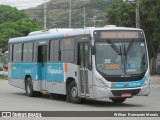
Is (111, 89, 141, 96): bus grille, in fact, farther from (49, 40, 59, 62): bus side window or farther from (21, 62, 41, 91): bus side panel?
(21, 62, 41, 91): bus side panel

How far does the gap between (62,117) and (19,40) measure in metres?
12.5

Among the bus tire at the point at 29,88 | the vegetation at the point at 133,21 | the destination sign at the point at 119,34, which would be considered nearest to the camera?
the destination sign at the point at 119,34

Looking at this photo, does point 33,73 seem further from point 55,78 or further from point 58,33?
point 58,33

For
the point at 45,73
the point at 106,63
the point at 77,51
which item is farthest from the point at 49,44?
the point at 106,63

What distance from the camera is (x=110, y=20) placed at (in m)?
55.9

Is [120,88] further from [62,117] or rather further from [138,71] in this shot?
[62,117]

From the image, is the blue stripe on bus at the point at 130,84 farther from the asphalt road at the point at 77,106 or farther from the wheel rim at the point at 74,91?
the wheel rim at the point at 74,91

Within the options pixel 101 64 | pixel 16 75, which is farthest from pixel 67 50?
pixel 16 75

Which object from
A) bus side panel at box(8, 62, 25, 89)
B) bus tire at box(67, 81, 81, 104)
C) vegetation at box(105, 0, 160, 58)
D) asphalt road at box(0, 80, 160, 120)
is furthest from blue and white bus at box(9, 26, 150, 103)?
vegetation at box(105, 0, 160, 58)

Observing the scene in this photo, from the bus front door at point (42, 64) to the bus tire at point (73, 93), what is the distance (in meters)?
2.93

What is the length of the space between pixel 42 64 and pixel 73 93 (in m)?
3.97

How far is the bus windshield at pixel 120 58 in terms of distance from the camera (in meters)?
18.9

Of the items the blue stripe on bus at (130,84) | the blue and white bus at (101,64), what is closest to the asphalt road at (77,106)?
the blue and white bus at (101,64)

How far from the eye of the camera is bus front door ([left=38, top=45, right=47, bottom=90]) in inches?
936
